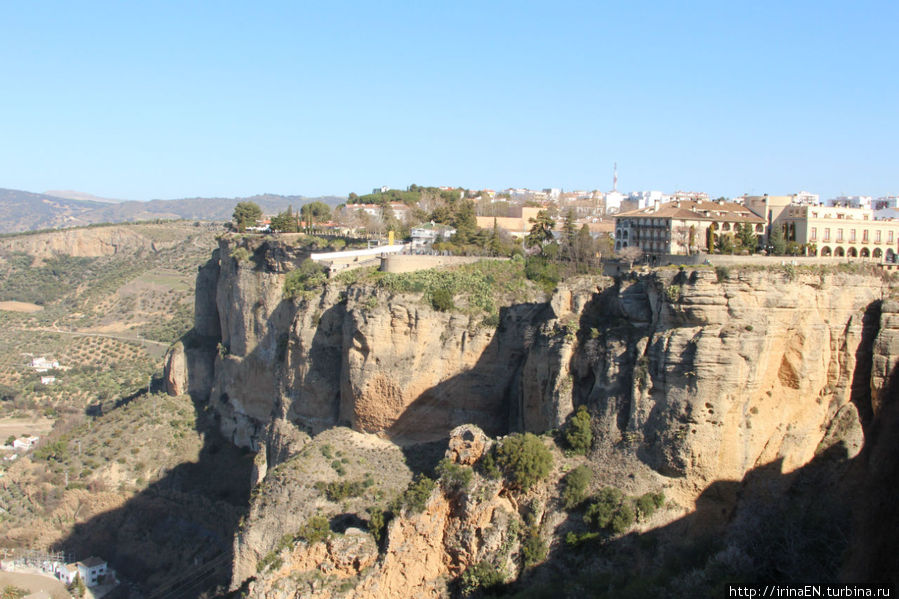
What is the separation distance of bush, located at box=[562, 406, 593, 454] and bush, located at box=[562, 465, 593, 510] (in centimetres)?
74

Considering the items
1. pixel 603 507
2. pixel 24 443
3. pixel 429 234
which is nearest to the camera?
pixel 603 507

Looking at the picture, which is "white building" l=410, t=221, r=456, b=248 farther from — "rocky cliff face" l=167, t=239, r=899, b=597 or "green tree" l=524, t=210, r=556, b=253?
"rocky cliff face" l=167, t=239, r=899, b=597

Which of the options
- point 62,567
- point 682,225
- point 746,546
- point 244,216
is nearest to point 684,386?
point 746,546

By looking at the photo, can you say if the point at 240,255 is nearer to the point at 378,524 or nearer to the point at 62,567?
the point at 62,567

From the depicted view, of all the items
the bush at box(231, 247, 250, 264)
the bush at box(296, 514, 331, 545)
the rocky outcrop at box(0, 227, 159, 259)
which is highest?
the bush at box(231, 247, 250, 264)

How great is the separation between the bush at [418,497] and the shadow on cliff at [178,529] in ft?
39.7

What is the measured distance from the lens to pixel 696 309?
58.3 ft

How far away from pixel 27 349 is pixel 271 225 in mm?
31060

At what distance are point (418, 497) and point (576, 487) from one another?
347 cm

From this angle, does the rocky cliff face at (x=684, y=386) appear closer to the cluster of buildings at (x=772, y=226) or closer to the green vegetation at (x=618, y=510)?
the green vegetation at (x=618, y=510)

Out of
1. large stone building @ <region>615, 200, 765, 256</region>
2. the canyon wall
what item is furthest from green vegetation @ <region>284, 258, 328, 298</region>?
large stone building @ <region>615, 200, 765, 256</region>

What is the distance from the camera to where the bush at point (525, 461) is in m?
18.7

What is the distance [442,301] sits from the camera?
85.9 ft

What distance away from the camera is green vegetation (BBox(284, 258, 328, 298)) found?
30.6 meters
